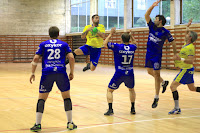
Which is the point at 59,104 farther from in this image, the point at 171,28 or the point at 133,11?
the point at 133,11

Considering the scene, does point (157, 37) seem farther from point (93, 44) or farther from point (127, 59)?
point (93, 44)

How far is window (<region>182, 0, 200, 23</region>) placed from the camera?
19938mm

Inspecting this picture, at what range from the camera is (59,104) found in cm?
785

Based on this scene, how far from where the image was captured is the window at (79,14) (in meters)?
30.5

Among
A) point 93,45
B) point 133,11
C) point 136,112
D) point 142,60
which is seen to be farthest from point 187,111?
point 133,11

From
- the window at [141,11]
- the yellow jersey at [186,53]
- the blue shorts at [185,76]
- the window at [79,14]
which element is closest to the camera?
the yellow jersey at [186,53]

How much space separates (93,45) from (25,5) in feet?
75.4

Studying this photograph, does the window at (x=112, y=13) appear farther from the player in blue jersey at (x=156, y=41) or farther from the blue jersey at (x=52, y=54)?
the blue jersey at (x=52, y=54)

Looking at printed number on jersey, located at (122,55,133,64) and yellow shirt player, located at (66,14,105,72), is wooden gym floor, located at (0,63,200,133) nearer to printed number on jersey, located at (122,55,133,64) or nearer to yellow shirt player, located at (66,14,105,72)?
printed number on jersey, located at (122,55,133,64)

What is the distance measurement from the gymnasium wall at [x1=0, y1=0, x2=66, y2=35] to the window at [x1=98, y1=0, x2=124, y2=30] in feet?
19.0

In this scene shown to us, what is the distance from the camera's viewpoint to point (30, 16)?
31453 mm

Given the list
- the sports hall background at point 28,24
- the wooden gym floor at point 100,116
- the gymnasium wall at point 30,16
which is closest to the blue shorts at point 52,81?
the wooden gym floor at point 100,116

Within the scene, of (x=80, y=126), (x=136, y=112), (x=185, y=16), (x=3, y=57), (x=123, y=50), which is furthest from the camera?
(x=3, y=57)

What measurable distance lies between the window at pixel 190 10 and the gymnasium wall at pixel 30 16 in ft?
49.3
